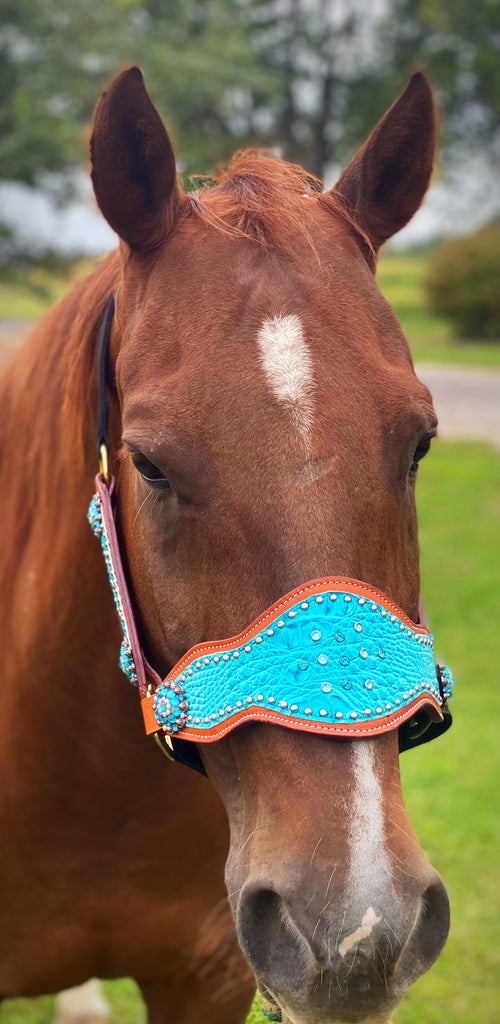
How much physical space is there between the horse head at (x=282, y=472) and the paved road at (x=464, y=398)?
1139cm

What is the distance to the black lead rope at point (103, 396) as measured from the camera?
1.98 metres

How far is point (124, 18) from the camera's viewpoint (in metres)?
9.91

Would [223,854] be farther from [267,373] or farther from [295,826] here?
[267,373]

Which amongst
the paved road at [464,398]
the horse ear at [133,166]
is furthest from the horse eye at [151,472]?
the paved road at [464,398]

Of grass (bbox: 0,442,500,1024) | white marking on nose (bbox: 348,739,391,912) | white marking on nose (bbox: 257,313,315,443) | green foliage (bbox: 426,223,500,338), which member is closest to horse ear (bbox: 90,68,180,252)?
white marking on nose (bbox: 257,313,315,443)

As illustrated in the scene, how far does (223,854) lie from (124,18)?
392 inches

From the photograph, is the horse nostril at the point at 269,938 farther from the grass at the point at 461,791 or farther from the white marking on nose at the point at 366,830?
the grass at the point at 461,791

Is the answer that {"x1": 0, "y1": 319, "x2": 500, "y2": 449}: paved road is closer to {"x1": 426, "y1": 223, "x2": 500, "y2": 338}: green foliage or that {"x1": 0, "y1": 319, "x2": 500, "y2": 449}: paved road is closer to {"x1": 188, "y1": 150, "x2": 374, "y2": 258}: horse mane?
{"x1": 426, "y1": 223, "x2": 500, "y2": 338}: green foliage

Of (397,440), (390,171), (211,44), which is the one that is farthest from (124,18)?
(397,440)

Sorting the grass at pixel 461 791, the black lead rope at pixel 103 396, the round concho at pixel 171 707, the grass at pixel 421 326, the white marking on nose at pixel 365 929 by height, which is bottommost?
the grass at pixel 461 791

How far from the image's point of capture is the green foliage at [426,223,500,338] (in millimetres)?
26484

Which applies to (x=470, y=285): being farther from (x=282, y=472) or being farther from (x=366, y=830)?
(x=366, y=830)

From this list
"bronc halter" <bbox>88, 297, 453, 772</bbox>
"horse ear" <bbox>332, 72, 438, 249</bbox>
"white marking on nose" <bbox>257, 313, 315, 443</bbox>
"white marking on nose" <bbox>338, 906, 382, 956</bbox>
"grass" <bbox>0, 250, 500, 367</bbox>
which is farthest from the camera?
"grass" <bbox>0, 250, 500, 367</bbox>

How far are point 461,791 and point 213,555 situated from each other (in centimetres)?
431
